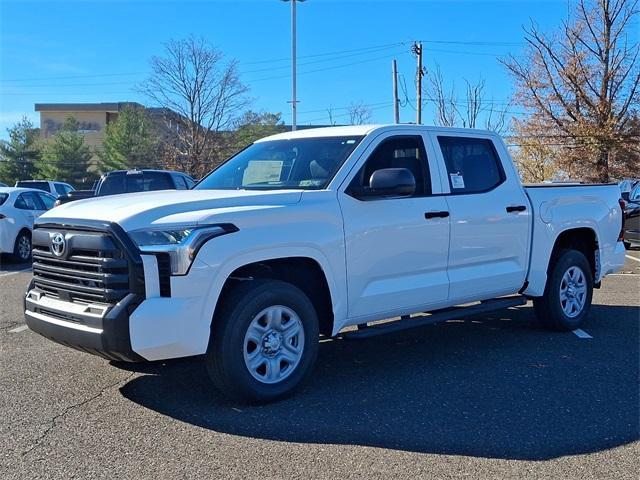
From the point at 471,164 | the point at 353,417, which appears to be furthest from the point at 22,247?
the point at 353,417

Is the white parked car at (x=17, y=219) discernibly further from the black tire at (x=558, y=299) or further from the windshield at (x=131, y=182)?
the black tire at (x=558, y=299)

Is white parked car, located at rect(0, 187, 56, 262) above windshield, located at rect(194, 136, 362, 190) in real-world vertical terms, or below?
below

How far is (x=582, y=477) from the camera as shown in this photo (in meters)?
3.56

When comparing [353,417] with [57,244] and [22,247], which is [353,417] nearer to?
[57,244]

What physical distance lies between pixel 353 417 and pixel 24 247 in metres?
11.4

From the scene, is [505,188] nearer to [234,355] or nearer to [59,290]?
[234,355]

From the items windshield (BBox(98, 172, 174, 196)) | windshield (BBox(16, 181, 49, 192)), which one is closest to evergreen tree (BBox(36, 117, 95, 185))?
windshield (BBox(16, 181, 49, 192))

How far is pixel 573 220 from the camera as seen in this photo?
6.89 meters

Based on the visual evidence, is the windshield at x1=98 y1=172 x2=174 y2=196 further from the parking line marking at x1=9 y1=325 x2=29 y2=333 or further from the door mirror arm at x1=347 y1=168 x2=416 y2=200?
the door mirror arm at x1=347 y1=168 x2=416 y2=200

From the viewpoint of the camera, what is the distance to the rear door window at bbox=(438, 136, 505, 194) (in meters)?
6.01

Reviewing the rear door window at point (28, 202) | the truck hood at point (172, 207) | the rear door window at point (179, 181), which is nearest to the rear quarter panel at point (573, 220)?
the truck hood at point (172, 207)

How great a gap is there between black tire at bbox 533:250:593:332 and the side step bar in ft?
1.28

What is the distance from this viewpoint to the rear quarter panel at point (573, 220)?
657 centimetres

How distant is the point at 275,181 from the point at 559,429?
2.87 metres
